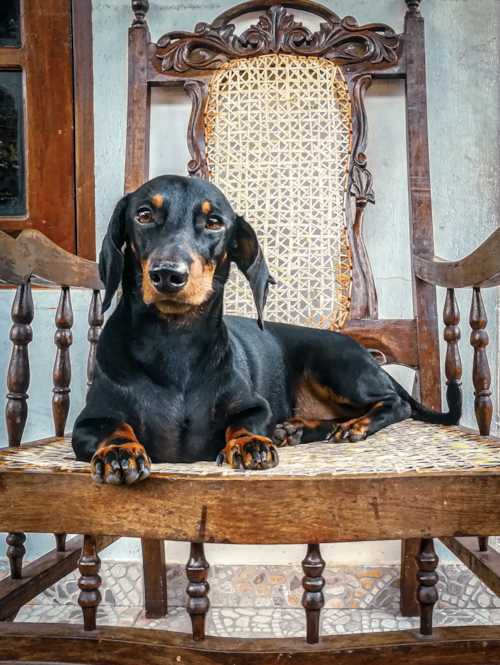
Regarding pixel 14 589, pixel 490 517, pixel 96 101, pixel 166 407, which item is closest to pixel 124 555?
pixel 14 589

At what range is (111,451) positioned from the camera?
824 millimetres

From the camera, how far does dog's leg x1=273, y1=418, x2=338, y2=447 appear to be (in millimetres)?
1189

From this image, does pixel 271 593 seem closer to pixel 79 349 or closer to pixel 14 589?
pixel 14 589

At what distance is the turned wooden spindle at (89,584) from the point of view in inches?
35.6

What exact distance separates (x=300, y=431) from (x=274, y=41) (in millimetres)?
1126

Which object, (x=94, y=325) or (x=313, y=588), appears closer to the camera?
(x=313, y=588)


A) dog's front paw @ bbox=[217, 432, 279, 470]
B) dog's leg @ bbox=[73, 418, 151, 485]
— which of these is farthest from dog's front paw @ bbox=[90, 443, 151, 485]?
dog's front paw @ bbox=[217, 432, 279, 470]

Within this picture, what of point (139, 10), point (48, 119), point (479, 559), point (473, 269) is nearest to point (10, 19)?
point (48, 119)

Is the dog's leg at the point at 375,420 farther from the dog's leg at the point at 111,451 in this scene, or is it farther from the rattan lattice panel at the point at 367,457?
the dog's leg at the point at 111,451

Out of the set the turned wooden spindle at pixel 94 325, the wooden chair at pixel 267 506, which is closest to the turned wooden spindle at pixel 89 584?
the wooden chair at pixel 267 506

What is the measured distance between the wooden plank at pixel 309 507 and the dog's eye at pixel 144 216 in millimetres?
482

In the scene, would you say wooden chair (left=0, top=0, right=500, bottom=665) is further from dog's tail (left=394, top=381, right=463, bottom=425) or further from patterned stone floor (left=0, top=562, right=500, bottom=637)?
patterned stone floor (left=0, top=562, right=500, bottom=637)

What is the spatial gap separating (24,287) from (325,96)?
3.33 feet

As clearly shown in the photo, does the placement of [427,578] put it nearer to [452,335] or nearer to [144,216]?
[452,335]
